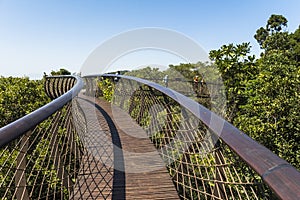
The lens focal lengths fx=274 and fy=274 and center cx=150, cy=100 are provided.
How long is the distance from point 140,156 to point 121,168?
0.43 metres


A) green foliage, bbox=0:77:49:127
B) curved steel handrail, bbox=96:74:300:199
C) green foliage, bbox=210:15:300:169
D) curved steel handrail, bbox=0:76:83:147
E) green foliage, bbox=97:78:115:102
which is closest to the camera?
curved steel handrail, bbox=96:74:300:199

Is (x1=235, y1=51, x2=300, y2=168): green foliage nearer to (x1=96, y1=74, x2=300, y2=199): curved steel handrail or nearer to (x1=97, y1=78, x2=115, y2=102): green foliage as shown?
(x1=97, y1=78, x2=115, y2=102): green foliage

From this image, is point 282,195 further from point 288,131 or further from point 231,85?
point 231,85

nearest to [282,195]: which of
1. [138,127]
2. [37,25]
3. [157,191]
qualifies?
[157,191]

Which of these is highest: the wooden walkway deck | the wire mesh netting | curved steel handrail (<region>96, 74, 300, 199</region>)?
curved steel handrail (<region>96, 74, 300, 199</region>)

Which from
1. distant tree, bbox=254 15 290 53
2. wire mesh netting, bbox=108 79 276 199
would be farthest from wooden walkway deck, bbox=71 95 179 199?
distant tree, bbox=254 15 290 53

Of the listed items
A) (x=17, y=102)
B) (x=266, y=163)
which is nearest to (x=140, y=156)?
(x=266, y=163)

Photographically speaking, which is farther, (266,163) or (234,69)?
(234,69)

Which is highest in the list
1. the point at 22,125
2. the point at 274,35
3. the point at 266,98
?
the point at 274,35

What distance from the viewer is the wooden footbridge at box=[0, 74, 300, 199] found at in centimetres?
96

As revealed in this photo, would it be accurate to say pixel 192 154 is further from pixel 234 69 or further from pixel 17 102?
pixel 17 102

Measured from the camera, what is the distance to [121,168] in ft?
9.34

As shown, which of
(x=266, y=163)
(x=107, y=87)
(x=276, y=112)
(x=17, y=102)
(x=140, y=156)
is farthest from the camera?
(x=17, y=102)

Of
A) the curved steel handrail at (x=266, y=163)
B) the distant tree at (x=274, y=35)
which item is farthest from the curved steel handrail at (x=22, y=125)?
the distant tree at (x=274, y=35)
